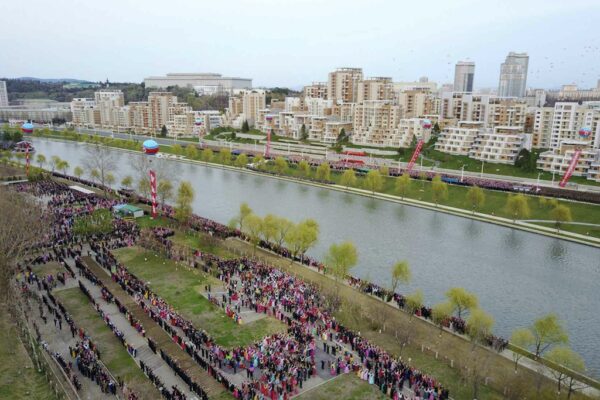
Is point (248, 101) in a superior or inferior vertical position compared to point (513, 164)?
superior

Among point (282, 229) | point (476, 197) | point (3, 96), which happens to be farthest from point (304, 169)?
point (3, 96)

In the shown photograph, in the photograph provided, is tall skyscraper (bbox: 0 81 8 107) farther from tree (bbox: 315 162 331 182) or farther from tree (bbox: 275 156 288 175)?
tree (bbox: 315 162 331 182)

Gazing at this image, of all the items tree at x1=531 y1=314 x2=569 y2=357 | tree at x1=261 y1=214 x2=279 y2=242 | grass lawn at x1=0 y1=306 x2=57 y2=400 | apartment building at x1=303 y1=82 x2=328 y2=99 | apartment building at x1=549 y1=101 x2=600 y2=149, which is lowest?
grass lawn at x1=0 y1=306 x2=57 y2=400

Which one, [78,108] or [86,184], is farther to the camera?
[78,108]

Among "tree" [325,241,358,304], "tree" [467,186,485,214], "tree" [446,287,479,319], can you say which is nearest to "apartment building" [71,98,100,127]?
"tree" [467,186,485,214]

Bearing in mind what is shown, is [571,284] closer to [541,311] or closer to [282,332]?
[541,311]

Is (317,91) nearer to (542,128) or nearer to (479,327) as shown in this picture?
(542,128)

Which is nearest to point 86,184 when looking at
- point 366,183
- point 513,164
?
point 366,183
